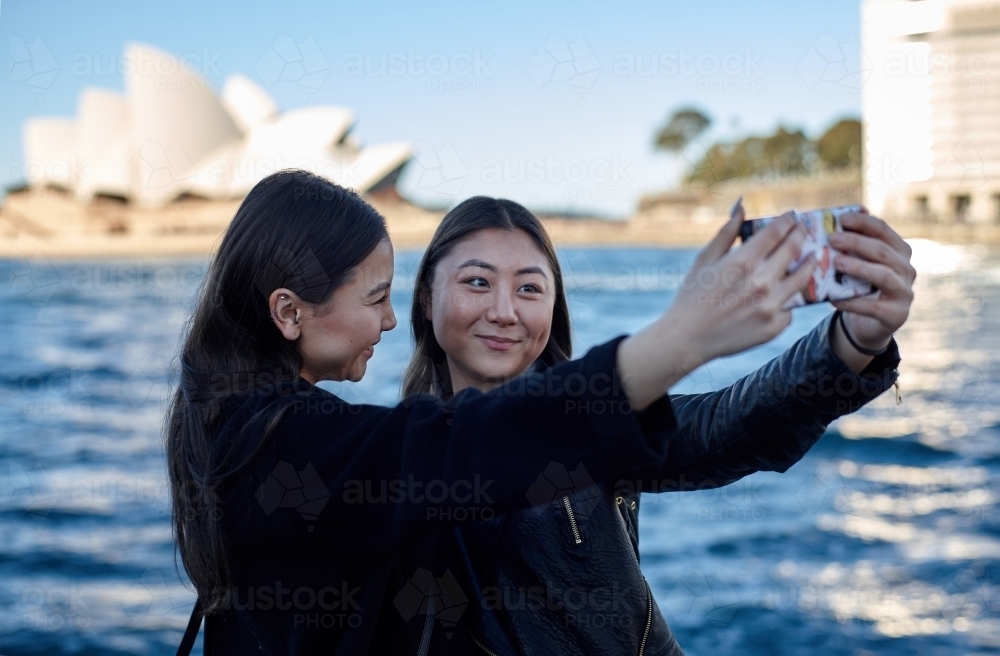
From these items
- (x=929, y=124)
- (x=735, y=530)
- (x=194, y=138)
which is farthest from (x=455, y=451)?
(x=929, y=124)

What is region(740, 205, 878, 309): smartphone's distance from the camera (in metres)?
0.96

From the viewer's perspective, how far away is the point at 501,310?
162 cm

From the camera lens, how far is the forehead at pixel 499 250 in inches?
66.2

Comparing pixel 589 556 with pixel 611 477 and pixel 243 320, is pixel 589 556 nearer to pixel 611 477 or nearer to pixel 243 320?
pixel 611 477

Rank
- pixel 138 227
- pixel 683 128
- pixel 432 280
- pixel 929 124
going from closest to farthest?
pixel 432 280 < pixel 138 227 < pixel 929 124 < pixel 683 128

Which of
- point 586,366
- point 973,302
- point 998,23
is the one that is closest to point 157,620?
point 586,366

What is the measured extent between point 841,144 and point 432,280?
181ft

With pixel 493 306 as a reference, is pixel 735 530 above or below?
below

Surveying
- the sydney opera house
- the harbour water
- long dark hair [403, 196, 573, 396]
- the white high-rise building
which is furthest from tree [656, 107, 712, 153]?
long dark hair [403, 196, 573, 396]

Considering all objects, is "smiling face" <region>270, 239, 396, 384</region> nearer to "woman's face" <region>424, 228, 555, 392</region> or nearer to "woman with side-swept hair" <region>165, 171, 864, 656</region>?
"woman with side-swept hair" <region>165, 171, 864, 656</region>

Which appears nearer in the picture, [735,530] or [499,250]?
[499,250]

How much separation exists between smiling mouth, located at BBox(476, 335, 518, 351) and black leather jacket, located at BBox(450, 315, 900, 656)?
0.33 metres

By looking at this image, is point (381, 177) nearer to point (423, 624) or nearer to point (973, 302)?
point (973, 302)

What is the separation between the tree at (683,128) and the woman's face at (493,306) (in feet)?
197
